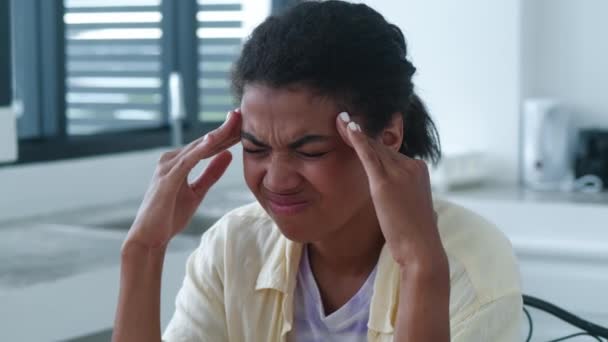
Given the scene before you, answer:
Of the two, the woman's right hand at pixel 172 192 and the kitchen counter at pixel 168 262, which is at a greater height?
the woman's right hand at pixel 172 192

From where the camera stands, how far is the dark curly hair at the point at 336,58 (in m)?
1.43

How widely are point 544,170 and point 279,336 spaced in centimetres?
209

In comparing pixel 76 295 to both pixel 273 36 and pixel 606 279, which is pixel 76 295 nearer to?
pixel 273 36

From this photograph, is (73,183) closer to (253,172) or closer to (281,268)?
(281,268)

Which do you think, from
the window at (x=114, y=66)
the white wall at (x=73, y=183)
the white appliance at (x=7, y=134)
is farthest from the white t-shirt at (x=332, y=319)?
the window at (x=114, y=66)

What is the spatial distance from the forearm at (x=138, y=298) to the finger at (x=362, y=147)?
1.23 feet

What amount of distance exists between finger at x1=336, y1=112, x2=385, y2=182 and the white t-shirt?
0.22 metres

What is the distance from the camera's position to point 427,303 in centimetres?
137

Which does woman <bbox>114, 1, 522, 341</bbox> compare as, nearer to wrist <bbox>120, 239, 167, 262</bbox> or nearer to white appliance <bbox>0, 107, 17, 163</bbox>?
wrist <bbox>120, 239, 167, 262</bbox>

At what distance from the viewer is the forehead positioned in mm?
1409

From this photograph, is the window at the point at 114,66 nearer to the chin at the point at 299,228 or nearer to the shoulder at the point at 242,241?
the shoulder at the point at 242,241

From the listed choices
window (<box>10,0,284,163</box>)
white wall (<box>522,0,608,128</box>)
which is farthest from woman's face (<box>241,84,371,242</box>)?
white wall (<box>522,0,608,128</box>)

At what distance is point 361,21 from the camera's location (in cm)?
147

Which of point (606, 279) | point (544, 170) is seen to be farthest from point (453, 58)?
point (606, 279)
